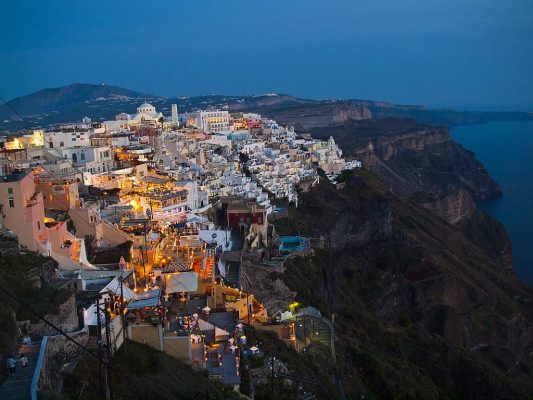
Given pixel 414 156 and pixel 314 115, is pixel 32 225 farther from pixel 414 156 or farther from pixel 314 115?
pixel 314 115

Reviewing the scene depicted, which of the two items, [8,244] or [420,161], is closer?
[8,244]

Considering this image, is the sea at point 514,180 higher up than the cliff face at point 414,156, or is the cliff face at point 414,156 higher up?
the cliff face at point 414,156

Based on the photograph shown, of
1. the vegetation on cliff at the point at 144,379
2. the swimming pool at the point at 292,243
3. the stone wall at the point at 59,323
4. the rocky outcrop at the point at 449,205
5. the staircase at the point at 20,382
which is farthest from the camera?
the rocky outcrop at the point at 449,205

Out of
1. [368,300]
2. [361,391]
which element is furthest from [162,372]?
[368,300]

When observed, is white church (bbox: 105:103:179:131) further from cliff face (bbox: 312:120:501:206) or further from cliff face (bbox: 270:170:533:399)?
cliff face (bbox: 312:120:501:206)

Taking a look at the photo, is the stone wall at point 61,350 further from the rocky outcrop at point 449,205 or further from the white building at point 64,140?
the rocky outcrop at point 449,205

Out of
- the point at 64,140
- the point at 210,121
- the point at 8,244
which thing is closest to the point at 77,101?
the point at 210,121

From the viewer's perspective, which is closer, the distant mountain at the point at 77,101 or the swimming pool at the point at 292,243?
the swimming pool at the point at 292,243

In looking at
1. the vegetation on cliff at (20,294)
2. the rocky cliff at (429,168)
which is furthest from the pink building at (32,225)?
the rocky cliff at (429,168)
